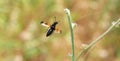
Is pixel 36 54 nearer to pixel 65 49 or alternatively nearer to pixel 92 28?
pixel 65 49

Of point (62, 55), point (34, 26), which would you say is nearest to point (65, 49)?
point (62, 55)

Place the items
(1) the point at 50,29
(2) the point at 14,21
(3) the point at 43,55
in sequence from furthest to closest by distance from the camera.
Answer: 1. (2) the point at 14,21
2. (3) the point at 43,55
3. (1) the point at 50,29

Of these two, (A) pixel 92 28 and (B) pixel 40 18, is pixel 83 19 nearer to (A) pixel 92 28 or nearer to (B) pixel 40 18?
(A) pixel 92 28

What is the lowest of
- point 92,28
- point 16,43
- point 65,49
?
point 16,43

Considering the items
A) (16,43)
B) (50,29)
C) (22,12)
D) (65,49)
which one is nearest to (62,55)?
(65,49)

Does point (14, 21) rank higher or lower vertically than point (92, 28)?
lower

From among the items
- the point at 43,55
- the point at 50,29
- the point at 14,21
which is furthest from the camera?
the point at 14,21

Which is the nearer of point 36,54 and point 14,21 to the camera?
point 36,54
